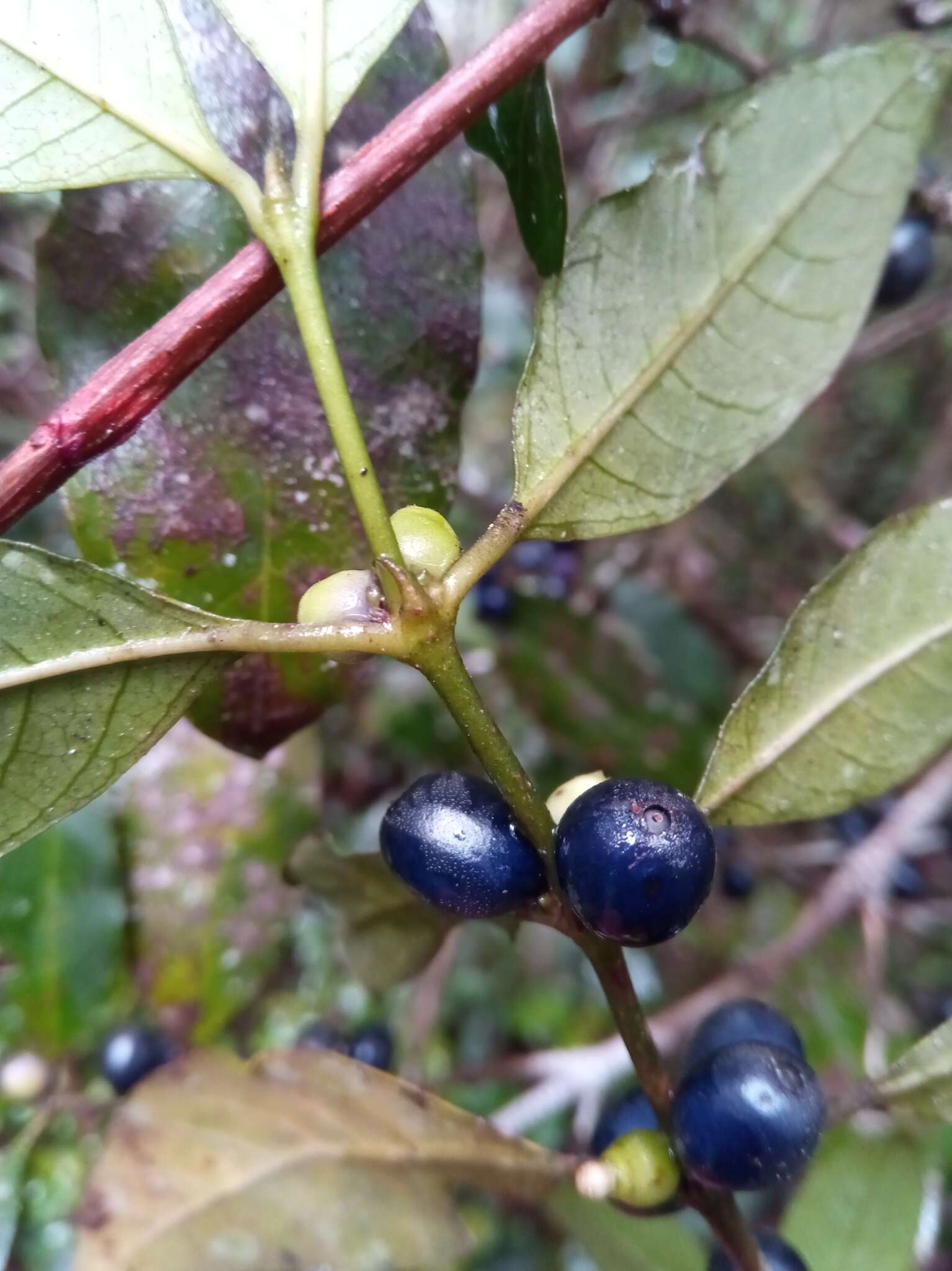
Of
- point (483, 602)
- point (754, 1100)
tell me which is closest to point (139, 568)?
point (754, 1100)

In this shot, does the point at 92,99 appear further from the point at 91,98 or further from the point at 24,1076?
the point at 24,1076

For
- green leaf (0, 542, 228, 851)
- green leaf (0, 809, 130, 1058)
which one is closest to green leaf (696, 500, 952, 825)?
green leaf (0, 542, 228, 851)

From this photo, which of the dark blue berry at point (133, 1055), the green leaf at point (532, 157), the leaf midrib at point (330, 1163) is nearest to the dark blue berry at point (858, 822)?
the dark blue berry at point (133, 1055)

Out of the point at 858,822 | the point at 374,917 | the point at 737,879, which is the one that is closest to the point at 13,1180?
the point at 374,917

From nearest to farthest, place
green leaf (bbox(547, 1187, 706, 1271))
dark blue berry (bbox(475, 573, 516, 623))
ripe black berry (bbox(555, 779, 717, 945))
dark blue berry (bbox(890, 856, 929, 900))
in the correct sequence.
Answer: ripe black berry (bbox(555, 779, 717, 945)), green leaf (bbox(547, 1187, 706, 1271)), dark blue berry (bbox(475, 573, 516, 623)), dark blue berry (bbox(890, 856, 929, 900))

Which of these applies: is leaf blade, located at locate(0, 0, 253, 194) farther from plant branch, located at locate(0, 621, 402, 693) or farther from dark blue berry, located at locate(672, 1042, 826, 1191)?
dark blue berry, located at locate(672, 1042, 826, 1191)

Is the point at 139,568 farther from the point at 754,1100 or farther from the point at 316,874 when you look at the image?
the point at 754,1100

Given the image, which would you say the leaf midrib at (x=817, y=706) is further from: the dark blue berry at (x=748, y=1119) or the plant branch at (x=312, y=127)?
the plant branch at (x=312, y=127)

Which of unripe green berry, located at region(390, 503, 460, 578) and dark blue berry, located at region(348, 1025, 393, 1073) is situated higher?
unripe green berry, located at region(390, 503, 460, 578)
